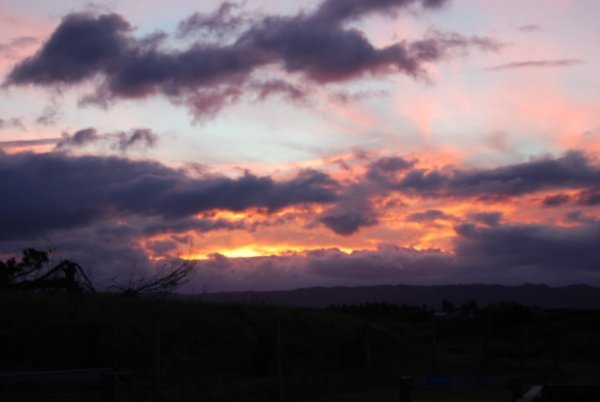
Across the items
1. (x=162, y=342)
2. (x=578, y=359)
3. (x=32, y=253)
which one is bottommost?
(x=578, y=359)

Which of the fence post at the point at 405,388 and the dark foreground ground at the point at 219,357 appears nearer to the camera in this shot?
the fence post at the point at 405,388

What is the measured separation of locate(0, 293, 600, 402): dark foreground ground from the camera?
51.0ft

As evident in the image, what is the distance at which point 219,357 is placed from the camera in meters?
21.2

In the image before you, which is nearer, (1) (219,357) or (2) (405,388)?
(2) (405,388)

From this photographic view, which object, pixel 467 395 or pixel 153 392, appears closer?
pixel 153 392

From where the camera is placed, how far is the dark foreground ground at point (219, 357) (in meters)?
15.5

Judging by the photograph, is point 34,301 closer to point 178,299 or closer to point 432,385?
point 178,299

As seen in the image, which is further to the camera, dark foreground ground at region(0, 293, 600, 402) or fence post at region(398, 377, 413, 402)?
dark foreground ground at region(0, 293, 600, 402)

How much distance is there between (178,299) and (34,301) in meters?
6.12

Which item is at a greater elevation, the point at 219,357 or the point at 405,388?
the point at 405,388

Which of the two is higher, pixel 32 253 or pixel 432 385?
pixel 32 253

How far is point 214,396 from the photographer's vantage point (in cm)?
1594

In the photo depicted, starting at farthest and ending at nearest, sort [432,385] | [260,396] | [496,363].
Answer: [496,363], [260,396], [432,385]

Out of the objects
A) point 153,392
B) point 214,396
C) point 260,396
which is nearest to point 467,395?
point 260,396
